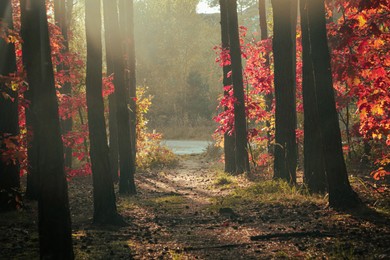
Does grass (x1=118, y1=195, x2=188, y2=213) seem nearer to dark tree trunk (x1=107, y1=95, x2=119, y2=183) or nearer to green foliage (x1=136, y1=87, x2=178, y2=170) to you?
dark tree trunk (x1=107, y1=95, x2=119, y2=183)

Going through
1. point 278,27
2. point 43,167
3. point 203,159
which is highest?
point 278,27

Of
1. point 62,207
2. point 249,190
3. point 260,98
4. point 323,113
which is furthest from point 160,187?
point 62,207

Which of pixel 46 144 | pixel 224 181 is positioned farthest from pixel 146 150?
pixel 46 144

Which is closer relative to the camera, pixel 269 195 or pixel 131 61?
pixel 269 195

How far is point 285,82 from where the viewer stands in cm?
1362

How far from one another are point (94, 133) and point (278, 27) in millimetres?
6056

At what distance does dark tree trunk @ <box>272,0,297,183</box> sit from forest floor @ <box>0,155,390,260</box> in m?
0.92

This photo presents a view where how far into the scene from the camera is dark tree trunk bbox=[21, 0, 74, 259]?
20.9 feet

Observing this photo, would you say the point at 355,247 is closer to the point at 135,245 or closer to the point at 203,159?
the point at 135,245

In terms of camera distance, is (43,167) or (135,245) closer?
(43,167)

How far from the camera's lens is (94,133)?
34.4 ft

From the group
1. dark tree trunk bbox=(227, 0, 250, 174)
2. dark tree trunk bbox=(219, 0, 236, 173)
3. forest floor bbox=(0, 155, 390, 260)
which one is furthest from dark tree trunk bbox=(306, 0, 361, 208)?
dark tree trunk bbox=(219, 0, 236, 173)

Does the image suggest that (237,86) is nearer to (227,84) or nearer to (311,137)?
(227,84)

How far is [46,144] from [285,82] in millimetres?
8544
